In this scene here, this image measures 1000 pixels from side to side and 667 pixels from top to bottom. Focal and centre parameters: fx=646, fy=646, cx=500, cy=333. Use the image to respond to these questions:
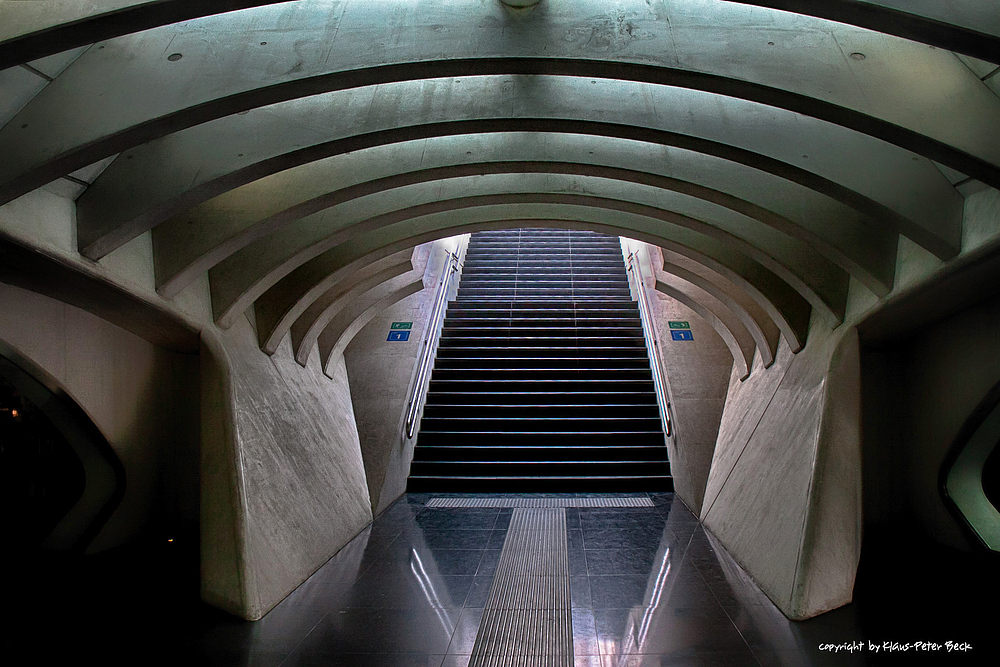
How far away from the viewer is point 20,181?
A: 3.44 metres

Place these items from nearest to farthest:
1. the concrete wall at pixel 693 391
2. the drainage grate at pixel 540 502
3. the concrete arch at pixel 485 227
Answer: the concrete arch at pixel 485 227 → the drainage grate at pixel 540 502 → the concrete wall at pixel 693 391

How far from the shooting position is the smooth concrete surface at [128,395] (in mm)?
4945

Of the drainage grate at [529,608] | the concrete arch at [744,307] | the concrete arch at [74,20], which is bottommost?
the drainage grate at [529,608]

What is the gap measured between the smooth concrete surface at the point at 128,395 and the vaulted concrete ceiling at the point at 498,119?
805 millimetres

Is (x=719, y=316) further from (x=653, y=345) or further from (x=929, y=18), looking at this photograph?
(x=929, y=18)

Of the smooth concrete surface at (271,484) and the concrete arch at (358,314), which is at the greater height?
the concrete arch at (358,314)

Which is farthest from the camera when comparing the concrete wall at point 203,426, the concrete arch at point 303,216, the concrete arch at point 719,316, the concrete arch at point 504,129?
the concrete arch at point 719,316

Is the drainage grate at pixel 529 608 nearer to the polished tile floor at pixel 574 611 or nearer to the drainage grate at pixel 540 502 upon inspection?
the polished tile floor at pixel 574 611

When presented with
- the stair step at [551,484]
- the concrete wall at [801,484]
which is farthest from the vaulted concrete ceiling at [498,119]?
the stair step at [551,484]

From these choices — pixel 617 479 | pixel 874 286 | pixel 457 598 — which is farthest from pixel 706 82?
pixel 617 479

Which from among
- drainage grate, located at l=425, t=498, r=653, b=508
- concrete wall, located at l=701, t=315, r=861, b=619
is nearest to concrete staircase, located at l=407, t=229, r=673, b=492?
drainage grate, located at l=425, t=498, r=653, b=508

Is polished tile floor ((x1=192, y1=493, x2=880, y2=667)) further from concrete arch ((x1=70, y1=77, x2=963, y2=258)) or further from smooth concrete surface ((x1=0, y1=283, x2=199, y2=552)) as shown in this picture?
concrete arch ((x1=70, y1=77, x2=963, y2=258))

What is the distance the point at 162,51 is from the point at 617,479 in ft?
25.9

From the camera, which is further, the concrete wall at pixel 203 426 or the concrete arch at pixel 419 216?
the concrete arch at pixel 419 216
